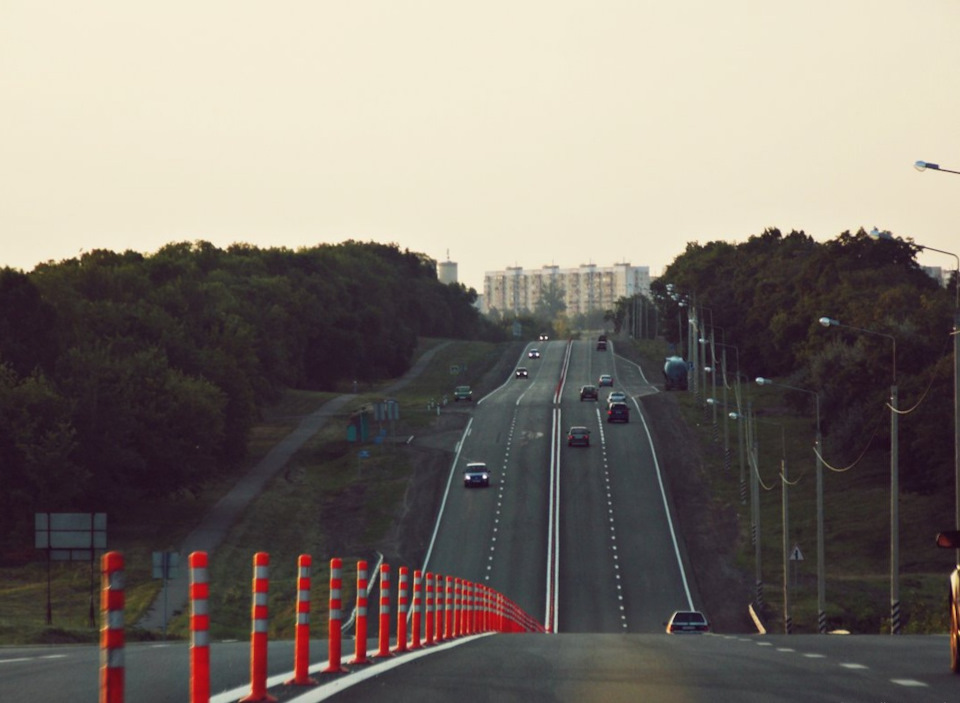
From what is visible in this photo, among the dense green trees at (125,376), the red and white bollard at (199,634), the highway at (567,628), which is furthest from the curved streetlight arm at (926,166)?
the dense green trees at (125,376)

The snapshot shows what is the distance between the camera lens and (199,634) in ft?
32.1

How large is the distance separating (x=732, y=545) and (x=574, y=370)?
90.4 m

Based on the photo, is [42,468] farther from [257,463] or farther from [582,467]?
[582,467]

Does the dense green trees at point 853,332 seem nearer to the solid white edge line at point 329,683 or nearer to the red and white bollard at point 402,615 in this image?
the red and white bollard at point 402,615

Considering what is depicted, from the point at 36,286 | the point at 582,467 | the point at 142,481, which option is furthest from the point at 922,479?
the point at 36,286

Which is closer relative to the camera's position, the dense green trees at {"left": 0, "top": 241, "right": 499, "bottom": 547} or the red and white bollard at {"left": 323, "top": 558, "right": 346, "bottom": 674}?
the red and white bollard at {"left": 323, "top": 558, "right": 346, "bottom": 674}

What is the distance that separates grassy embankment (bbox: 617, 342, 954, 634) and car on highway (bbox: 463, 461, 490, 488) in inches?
508

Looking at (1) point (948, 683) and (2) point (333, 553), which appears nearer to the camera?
(1) point (948, 683)

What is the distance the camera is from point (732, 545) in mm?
77188

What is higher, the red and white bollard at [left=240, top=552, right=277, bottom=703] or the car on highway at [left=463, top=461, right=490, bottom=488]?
the red and white bollard at [left=240, top=552, right=277, bottom=703]

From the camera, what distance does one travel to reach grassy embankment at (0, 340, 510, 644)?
56.8 m

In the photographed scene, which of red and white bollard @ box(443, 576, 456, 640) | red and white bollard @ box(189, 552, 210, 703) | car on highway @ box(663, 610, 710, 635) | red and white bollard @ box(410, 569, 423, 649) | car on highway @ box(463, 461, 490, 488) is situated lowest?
car on highway @ box(663, 610, 710, 635)

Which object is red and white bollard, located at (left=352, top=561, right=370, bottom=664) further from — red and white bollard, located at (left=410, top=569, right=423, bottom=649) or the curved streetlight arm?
the curved streetlight arm

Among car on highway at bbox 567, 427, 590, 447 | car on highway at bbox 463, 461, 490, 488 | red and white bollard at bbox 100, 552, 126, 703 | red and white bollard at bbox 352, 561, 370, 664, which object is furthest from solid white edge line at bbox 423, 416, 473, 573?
red and white bollard at bbox 100, 552, 126, 703
